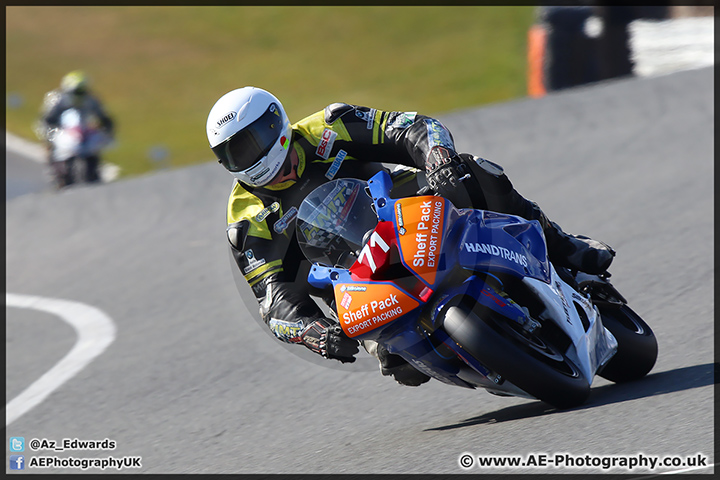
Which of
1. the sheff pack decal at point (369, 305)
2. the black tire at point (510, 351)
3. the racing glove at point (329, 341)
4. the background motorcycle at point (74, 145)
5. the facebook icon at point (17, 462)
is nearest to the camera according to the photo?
the black tire at point (510, 351)

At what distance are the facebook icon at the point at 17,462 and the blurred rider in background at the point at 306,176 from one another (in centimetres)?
180

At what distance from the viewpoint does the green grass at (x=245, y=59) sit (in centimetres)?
2238

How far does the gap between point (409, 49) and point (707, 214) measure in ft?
65.8

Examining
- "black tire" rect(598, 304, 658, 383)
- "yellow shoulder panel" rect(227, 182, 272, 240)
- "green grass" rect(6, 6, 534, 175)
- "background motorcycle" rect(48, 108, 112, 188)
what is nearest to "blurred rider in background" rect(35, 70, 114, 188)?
"background motorcycle" rect(48, 108, 112, 188)

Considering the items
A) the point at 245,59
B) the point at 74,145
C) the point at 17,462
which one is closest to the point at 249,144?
the point at 17,462

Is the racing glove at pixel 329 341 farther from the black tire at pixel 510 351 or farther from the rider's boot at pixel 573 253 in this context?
the rider's boot at pixel 573 253

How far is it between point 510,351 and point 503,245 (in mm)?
505

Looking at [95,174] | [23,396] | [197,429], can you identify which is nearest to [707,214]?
[197,429]

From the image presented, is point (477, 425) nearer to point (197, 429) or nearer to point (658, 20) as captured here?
point (197, 429)

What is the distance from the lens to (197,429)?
5.26 metres

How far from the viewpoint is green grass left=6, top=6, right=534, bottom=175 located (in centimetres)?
2238

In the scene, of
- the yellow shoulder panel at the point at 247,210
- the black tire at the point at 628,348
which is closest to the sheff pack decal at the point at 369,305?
the yellow shoulder panel at the point at 247,210

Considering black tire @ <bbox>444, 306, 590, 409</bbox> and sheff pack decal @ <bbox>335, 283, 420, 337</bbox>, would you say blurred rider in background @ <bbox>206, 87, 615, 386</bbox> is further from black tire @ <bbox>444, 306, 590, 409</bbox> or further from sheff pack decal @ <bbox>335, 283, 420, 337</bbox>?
black tire @ <bbox>444, 306, 590, 409</bbox>

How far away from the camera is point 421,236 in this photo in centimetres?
363
